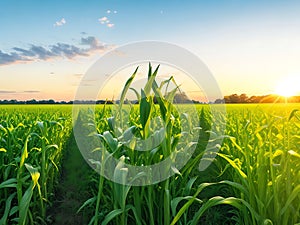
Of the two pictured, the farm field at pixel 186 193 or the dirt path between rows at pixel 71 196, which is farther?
the dirt path between rows at pixel 71 196

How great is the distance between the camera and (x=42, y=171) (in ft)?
10.6

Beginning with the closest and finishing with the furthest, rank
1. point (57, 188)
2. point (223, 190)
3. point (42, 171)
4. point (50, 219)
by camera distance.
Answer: point (42, 171), point (50, 219), point (223, 190), point (57, 188)

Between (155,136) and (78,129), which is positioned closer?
(155,136)

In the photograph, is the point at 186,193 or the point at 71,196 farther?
the point at 71,196

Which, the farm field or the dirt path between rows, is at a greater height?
the farm field

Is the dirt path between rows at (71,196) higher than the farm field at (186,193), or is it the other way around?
the farm field at (186,193)

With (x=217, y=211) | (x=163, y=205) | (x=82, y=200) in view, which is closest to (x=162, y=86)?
(x=163, y=205)

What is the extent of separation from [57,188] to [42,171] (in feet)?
5.09

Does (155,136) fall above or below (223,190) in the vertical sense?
above

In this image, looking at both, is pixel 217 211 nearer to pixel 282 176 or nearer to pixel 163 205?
pixel 163 205

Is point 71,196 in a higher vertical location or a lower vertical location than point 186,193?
lower

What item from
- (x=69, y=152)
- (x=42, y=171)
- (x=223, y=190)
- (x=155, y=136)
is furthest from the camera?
(x=69, y=152)

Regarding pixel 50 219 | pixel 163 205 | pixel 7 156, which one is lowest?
pixel 50 219

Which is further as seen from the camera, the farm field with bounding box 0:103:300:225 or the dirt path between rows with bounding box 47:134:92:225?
the dirt path between rows with bounding box 47:134:92:225
